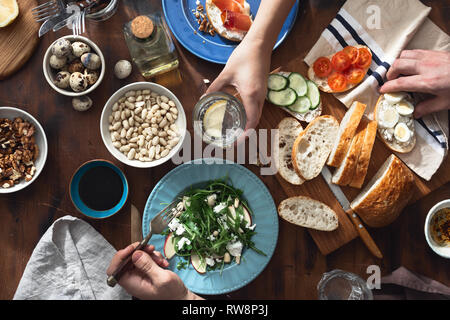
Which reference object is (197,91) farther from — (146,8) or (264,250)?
(264,250)

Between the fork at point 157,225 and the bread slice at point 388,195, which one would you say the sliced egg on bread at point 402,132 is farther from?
the fork at point 157,225

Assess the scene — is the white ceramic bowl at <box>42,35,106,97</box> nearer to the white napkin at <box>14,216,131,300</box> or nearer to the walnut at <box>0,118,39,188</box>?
the walnut at <box>0,118,39,188</box>

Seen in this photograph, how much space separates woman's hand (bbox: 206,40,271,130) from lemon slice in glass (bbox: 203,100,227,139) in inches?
2.6

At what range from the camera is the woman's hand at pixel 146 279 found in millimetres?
1345

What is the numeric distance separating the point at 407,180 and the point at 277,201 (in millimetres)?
495

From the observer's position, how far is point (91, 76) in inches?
57.3

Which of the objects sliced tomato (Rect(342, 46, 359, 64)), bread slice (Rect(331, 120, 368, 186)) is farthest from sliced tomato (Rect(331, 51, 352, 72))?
bread slice (Rect(331, 120, 368, 186))

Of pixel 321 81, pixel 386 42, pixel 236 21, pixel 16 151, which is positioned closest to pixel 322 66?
pixel 321 81

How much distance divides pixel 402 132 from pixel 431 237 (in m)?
0.42

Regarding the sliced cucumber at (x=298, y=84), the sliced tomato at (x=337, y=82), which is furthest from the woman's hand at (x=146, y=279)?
the sliced tomato at (x=337, y=82)

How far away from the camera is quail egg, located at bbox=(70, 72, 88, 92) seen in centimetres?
143

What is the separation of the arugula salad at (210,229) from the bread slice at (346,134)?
39cm

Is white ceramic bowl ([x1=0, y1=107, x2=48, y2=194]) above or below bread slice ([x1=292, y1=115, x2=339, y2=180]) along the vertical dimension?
below

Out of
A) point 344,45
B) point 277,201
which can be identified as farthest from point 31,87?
point 344,45
